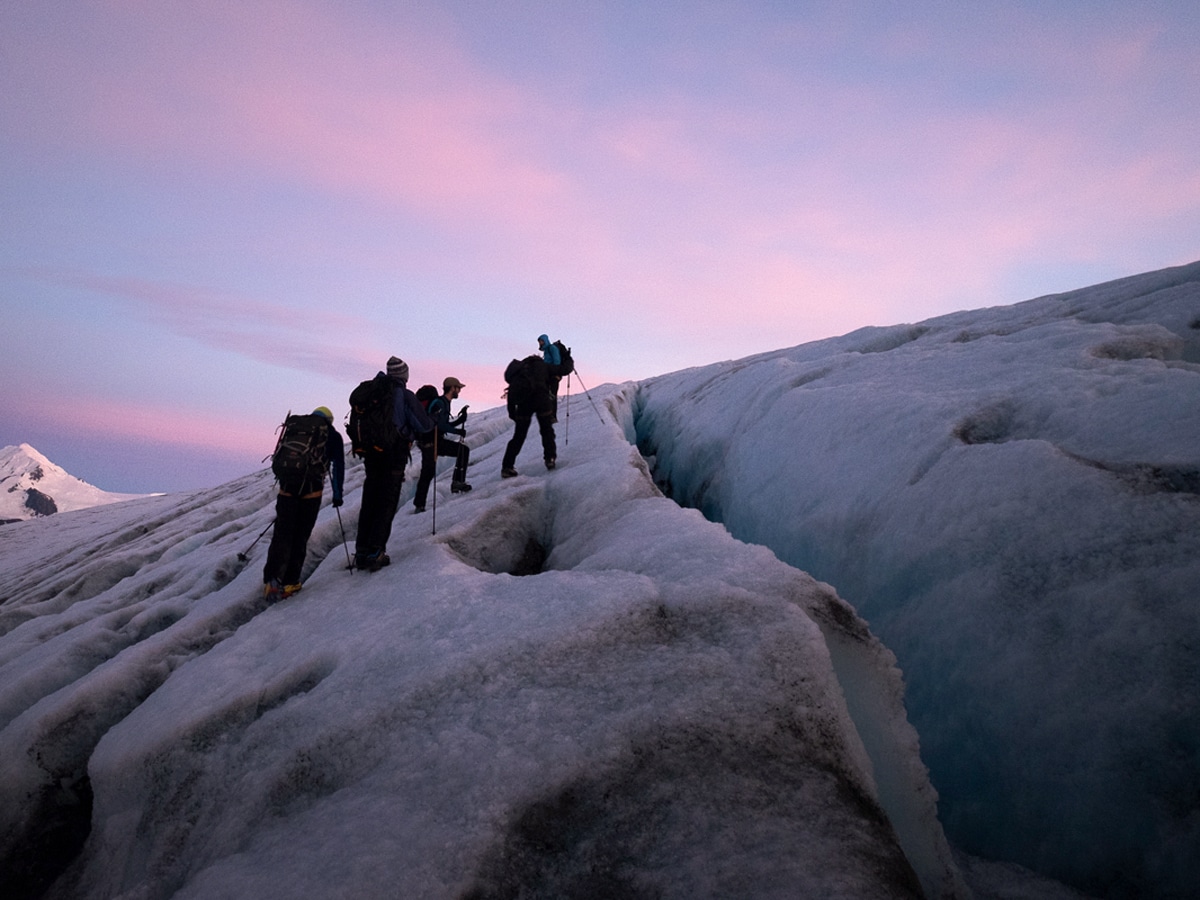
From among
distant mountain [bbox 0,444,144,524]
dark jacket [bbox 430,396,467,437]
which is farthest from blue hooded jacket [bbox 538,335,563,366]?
distant mountain [bbox 0,444,144,524]

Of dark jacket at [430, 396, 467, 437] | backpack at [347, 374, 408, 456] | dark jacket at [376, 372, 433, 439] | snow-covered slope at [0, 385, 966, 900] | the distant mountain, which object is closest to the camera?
snow-covered slope at [0, 385, 966, 900]

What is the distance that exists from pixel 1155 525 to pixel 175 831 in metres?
8.12

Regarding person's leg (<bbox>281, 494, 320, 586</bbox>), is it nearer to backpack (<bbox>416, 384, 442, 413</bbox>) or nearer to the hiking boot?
the hiking boot

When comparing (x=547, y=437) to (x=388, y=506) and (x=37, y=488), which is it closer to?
(x=388, y=506)

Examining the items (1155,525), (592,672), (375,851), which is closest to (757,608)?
(592,672)

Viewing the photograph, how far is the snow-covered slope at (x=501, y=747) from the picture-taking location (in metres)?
2.97

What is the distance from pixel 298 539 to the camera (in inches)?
279

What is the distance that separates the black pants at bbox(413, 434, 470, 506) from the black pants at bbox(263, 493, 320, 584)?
2.40m

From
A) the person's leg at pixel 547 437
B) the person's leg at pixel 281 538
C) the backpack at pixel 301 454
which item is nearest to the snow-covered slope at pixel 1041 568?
the person's leg at pixel 547 437

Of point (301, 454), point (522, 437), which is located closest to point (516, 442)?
point (522, 437)

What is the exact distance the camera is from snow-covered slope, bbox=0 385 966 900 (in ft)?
9.76

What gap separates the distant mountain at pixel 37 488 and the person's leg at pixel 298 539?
150 meters

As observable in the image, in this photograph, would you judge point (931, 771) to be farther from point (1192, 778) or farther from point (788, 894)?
point (788, 894)

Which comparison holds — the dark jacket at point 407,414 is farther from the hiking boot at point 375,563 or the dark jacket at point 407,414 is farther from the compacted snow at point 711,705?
the hiking boot at point 375,563
